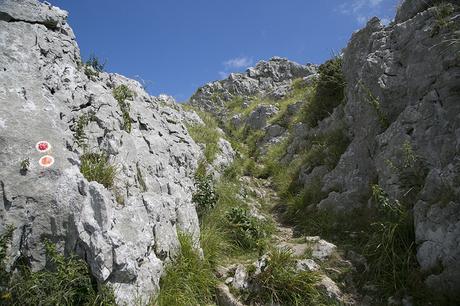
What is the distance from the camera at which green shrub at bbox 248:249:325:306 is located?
6930 millimetres

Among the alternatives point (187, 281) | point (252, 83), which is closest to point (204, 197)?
point (187, 281)

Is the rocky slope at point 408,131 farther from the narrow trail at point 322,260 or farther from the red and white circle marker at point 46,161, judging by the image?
the red and white circle marker at point 46,161

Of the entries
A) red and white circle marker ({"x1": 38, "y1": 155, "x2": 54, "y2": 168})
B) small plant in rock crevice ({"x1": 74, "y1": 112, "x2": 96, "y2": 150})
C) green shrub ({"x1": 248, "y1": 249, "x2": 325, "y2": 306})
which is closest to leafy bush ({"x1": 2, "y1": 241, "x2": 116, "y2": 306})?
red and white circle marker ({"x1": 38, "y1": 155, "x2": 54, "y2": 168})

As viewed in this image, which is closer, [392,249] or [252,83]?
[392,249]

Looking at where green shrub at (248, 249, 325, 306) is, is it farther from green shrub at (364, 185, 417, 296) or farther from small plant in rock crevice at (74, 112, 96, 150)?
small plant in rock crevice at (74, 112, 96, 150)

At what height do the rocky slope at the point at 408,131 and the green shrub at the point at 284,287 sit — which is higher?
the rocky slope at the point at 408,131

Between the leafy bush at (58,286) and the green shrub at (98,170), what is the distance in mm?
1698

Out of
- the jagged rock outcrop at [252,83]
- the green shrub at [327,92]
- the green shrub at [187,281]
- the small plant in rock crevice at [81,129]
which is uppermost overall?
the jagged rock outcrop at [252,83]

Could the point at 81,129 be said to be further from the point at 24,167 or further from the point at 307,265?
the point at 307,265

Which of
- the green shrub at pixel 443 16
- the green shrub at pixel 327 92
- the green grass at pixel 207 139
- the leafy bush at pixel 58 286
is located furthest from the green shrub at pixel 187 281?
the green shrub at pixel 327 92

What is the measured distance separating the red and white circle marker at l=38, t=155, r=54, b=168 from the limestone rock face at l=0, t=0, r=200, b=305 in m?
0.09

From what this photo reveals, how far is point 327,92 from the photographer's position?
47.5 feet

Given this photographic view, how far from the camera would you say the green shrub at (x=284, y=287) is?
6.93 metres

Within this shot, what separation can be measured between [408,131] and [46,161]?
769 cm
